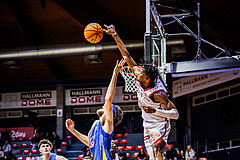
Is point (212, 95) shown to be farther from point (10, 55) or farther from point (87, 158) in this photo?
point (87, 158)

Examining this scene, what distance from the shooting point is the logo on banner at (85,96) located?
2128cm

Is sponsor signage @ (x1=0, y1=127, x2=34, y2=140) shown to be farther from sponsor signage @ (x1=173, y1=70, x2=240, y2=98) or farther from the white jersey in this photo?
the white jersey

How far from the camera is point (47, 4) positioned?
16531mm

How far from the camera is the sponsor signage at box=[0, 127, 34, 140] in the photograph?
21641 millimetres

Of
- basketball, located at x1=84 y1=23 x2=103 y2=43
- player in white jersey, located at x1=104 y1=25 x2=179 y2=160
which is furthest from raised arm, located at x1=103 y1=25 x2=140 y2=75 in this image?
basketball, located at x1=84 y1=23 x2=103 y2=43

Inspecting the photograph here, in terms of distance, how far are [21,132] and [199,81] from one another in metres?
10.8

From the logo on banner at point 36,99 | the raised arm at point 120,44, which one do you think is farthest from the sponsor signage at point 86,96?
the raised arm at point 120,44

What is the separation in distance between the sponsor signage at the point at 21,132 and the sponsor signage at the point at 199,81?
337 inches

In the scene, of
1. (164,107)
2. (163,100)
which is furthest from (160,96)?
(164,107)

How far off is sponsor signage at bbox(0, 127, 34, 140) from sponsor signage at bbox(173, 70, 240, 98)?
8557 millimetres

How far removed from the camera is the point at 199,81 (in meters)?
17.0

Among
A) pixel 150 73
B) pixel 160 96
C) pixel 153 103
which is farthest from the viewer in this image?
pixel 153 103

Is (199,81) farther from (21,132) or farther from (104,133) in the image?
(104,133)

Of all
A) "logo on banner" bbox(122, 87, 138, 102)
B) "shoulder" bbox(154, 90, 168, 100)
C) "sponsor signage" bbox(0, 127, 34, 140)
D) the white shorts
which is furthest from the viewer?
"sponsor signage" bbox(0, 127, 34, 140)
